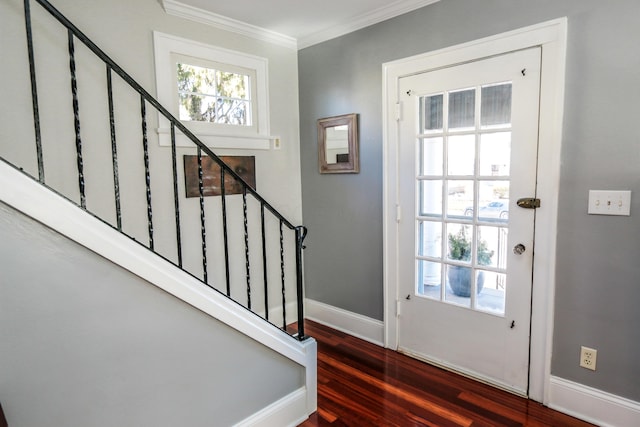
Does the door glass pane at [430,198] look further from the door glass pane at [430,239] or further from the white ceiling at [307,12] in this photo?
the white ceiling at [307,12]

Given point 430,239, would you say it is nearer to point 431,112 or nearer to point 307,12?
point 431,112

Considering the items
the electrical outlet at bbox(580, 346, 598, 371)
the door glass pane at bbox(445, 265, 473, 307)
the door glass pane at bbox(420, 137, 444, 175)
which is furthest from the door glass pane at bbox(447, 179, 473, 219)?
the electrical outlet at bbox(580, 346, 598, 371)

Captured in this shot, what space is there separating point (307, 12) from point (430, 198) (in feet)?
5.24

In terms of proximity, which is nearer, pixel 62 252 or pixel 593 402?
pixel 62 252

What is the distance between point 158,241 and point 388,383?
1812 mm

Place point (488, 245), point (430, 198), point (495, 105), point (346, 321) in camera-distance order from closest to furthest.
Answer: point (495, 105), point (488, 245), point (430, 198), point (346, 321)

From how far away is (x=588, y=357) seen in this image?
2.02m

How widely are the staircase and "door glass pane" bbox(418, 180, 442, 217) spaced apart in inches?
40.3

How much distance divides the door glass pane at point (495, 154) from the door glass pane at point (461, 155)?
0.20 ft

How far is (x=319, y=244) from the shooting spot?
3381 mm

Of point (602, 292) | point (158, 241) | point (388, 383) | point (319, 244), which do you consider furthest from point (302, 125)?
point (602, 292)

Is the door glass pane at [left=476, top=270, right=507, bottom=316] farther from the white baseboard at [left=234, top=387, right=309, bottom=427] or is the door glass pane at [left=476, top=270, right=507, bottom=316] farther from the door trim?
the white baseboard at [left=234, top=387, right=309, bottom=427]

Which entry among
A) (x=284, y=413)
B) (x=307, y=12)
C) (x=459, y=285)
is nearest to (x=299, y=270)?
(x=284, y=413)

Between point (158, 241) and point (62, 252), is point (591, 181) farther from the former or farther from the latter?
point (158, 241)
